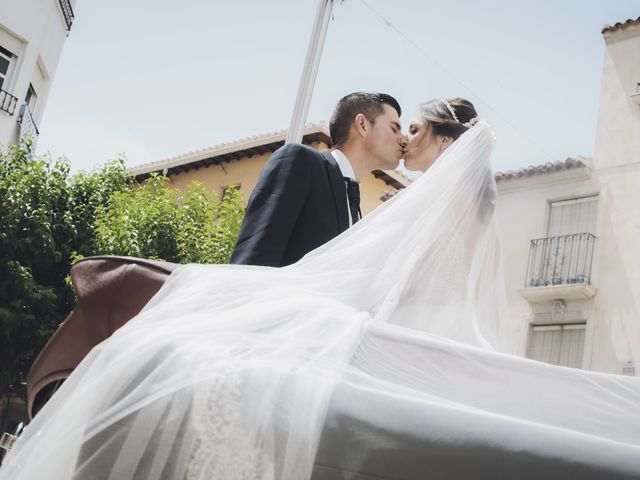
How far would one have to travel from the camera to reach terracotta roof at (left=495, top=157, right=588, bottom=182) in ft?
56.3

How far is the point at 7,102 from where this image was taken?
1898 centimetres

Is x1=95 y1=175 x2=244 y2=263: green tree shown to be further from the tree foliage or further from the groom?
the groom

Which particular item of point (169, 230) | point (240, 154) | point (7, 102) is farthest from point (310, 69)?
point (240, 154)

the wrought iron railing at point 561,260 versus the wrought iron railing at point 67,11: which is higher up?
the wrought iron railing at point 67,11

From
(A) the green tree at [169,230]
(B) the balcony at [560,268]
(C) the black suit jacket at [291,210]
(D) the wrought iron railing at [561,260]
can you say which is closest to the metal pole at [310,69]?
(A) the green tree at [169,230]

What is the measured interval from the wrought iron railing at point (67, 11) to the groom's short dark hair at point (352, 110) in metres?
19.6

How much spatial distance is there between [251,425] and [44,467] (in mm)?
459

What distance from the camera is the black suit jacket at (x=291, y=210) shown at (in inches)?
103

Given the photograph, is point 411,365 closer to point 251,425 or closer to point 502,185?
point 251,425

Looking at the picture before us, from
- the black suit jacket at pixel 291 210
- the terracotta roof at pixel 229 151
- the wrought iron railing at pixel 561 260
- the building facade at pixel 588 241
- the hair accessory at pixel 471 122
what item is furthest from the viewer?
the terracotta roof at pixel 229 151

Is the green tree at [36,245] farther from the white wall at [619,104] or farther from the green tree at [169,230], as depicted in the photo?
the white wall at [619,104]

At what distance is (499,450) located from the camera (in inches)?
55.7

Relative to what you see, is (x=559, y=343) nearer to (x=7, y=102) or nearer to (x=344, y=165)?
(x=7, y=102)

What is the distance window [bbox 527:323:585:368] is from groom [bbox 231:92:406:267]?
13605 mm
